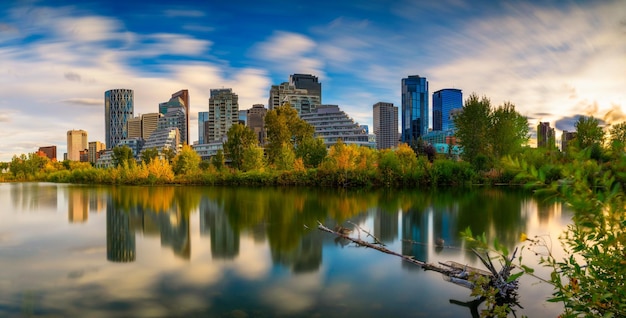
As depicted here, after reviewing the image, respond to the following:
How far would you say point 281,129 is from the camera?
181ft

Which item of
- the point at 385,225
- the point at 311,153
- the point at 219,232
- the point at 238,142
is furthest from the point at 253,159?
the point at 385,225

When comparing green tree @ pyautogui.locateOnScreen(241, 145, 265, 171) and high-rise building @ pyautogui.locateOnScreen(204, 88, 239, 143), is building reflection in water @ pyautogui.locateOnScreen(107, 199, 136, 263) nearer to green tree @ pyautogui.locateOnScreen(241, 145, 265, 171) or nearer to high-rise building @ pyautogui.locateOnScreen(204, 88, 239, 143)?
green tree @ pyautogui.locateOnScreen(241, 145, 265, 171)

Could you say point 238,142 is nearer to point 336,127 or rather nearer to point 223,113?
point 336,127

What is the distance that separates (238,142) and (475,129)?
97.4ft

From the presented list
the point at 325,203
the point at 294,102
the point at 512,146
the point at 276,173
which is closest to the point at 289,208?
the point at 325,203

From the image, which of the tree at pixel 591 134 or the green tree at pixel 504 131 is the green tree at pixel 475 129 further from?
the tree at pixel 591 134

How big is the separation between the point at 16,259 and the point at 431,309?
12.3 metres

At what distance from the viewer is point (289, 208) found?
23422mm

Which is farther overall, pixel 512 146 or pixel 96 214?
pixel 512 146

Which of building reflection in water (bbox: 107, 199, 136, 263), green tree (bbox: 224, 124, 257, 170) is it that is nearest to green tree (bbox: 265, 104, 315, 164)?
green tree (bbox: 224, 124, 257, 170)

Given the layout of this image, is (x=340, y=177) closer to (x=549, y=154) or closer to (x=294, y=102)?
(x=549, y=154)

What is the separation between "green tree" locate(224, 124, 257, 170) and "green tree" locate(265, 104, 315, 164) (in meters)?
2.64

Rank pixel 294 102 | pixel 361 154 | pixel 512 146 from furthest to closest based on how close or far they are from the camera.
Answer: pixel 294 102, pixel 361 154, pixel 512 146

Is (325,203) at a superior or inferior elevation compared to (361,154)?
inferior
